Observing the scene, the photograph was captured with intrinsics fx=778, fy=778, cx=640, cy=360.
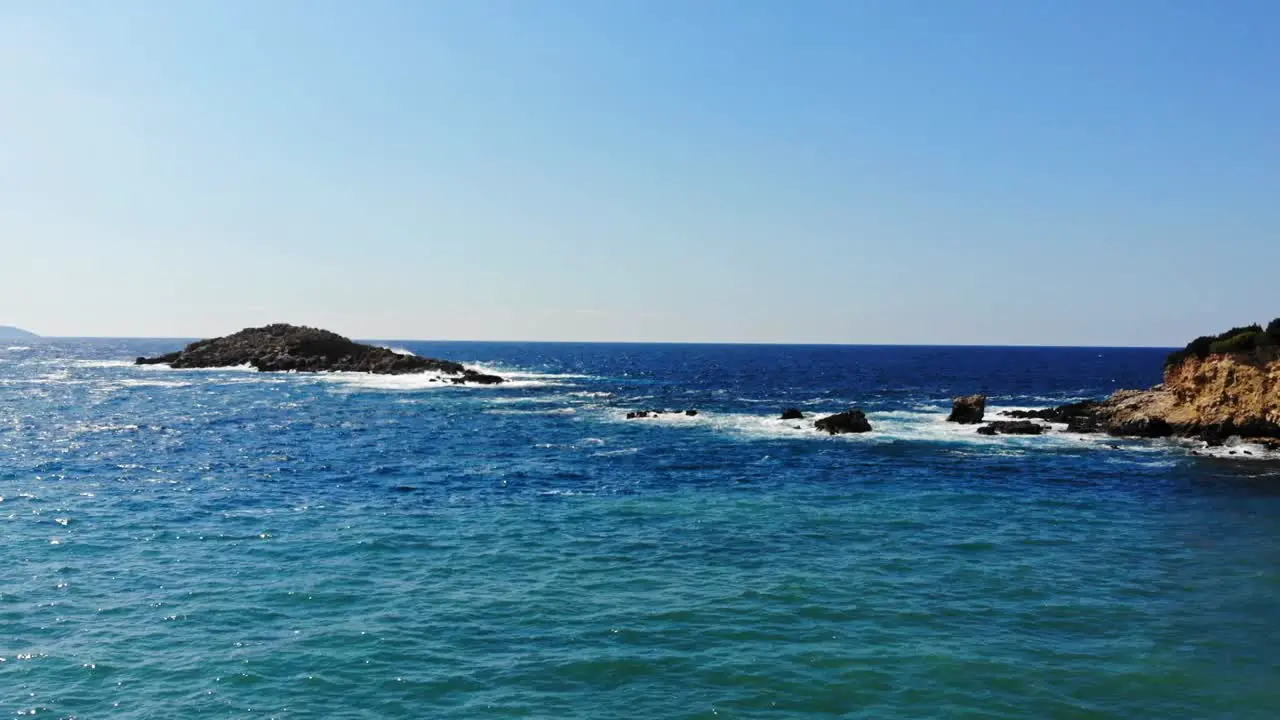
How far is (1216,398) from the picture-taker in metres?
57.1

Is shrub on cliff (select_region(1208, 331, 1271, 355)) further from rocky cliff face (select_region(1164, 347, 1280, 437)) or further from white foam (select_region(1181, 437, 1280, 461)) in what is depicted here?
white foam (select_region(1181, 437, 1280, 461))

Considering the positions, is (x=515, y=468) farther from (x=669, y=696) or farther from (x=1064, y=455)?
(x=1064, y=455)

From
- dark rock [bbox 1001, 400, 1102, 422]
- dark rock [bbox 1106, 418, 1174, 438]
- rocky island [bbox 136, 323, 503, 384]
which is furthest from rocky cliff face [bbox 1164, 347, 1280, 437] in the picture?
rocky island [bbox 136, 323, 503, 384]

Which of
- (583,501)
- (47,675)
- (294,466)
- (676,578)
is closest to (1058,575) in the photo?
(676,578)

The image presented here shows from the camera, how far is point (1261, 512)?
33812mm

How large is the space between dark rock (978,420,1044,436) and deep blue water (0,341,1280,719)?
10017mm

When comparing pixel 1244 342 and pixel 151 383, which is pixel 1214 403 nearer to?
pixel 1244 342

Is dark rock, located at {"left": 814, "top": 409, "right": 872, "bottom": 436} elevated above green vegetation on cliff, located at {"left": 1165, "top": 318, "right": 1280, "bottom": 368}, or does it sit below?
below

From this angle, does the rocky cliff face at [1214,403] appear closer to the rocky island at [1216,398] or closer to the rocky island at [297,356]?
the rocky island at [1216,398]

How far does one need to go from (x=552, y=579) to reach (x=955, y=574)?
41.0 ft

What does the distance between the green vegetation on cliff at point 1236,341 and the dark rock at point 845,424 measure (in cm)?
2178

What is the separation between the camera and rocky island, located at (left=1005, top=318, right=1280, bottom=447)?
5347 centimetres

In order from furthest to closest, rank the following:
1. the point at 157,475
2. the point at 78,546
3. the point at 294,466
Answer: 1. the point at 294,466
2. the point at 157,475
3. the point at 78,546

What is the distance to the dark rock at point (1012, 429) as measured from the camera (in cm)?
6169
